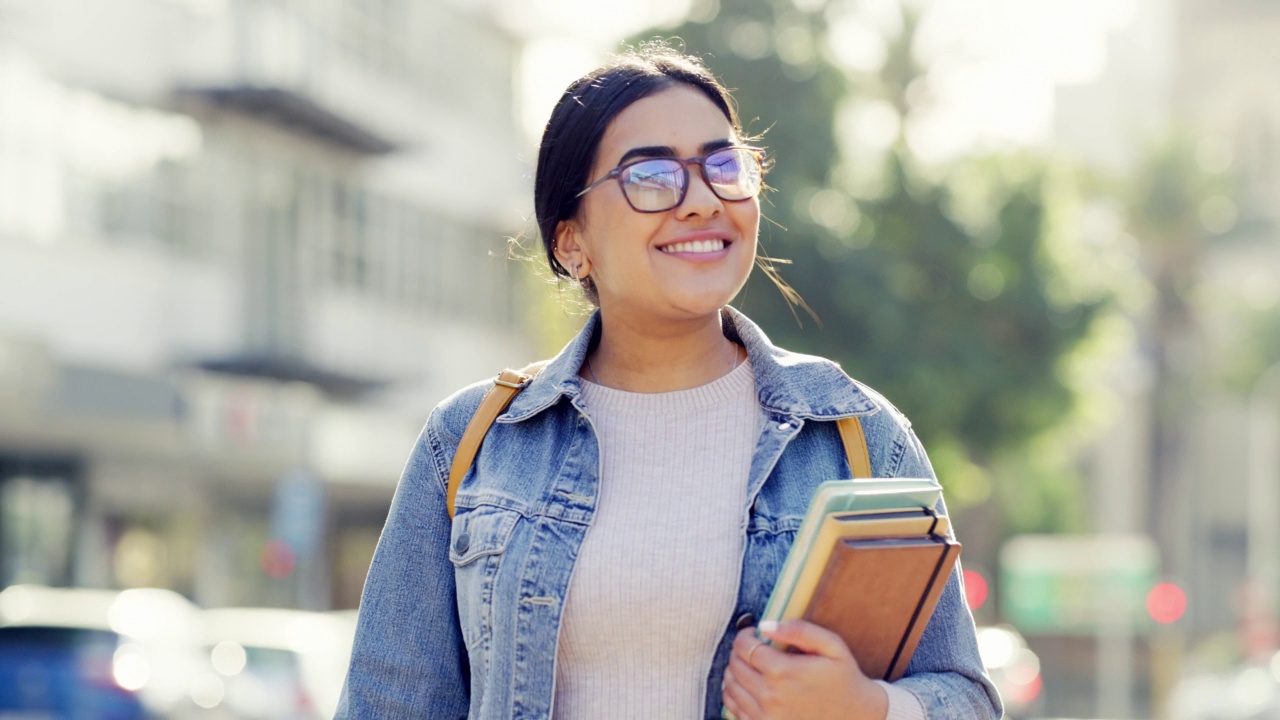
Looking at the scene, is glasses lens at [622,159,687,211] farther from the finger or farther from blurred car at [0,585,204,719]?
blurred car at [0,585,204,719]

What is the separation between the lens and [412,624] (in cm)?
280

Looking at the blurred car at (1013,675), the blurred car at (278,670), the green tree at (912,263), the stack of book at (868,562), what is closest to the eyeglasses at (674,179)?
the stack of book at (868,562)

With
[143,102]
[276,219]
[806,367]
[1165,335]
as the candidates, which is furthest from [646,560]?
[1165,335]

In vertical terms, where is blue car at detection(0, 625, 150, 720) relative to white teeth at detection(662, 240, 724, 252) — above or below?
below

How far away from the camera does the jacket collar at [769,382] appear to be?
2762mm

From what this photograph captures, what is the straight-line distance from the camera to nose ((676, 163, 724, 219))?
2.76m

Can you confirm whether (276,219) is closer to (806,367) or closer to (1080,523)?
(806,367)

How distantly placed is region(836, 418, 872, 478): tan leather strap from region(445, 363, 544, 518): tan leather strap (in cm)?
51

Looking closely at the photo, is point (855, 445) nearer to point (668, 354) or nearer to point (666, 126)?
point (668, 354)

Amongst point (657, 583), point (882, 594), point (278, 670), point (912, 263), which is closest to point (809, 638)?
point (882, 594)

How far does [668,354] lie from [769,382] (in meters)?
0.16

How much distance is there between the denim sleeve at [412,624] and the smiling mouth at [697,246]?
46 cm

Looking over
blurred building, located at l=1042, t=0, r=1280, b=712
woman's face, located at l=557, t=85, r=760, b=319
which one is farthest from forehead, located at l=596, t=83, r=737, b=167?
blurred building, located at l=1042, t=0, r=1280, b=712

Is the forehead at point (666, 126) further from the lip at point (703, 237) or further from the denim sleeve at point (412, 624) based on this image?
the denim sleeve at point (412, 624)
